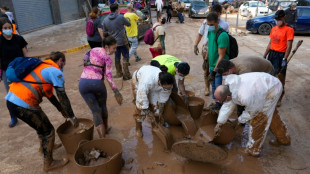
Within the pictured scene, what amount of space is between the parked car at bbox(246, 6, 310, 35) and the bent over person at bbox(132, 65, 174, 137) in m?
10.2

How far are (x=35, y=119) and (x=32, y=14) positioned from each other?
1273 cm

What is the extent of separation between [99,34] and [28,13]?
9.06 m

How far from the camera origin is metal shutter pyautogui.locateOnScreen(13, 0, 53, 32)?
1220cm

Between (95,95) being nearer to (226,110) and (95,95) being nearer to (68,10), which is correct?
(226,110)

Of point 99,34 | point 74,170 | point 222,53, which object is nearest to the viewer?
point 74,170

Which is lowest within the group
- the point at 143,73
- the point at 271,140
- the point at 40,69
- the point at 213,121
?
the point at 271,140

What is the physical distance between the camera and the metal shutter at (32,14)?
1220 cm

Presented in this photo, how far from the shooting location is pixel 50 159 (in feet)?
9.98

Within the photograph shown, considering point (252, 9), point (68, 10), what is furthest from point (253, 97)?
point (252, 9)

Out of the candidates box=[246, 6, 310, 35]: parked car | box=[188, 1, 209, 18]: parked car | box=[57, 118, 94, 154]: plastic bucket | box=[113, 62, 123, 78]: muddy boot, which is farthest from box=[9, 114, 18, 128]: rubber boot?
box=[188, 1, 209, 18]: parked car

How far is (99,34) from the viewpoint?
6.22 metres

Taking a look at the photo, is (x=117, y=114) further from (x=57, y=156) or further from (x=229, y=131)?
(x=229, y=131)

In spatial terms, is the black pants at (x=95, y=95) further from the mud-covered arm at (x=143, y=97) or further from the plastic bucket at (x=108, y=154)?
the mud-covered arm at (x=143, y=97)

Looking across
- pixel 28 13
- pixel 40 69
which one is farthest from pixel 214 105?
pixel 28 13
